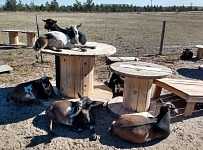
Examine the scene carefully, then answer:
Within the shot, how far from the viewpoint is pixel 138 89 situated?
13.1 feet

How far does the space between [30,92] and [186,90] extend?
2.85 m

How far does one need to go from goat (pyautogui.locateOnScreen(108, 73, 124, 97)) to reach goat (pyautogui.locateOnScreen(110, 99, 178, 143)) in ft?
5.21

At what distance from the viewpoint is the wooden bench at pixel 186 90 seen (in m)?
4.01

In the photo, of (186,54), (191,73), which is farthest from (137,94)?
(186,54)

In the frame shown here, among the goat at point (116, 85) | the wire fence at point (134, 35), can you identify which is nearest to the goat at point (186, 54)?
the wire fence at point (134, 35)

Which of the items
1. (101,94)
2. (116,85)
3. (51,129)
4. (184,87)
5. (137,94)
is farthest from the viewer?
(116,85)

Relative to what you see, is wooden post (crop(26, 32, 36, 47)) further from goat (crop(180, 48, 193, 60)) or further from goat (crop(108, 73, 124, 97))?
goat (crop(180, 48, 193, 60))

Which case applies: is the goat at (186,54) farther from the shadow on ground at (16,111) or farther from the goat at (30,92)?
the shadow on ground at (16,111)

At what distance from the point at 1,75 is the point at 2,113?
222 centimetres

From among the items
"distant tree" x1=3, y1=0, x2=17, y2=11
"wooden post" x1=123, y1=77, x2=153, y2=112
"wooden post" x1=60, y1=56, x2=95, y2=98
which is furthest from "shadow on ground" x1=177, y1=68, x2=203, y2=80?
"distant tree" x1=3, y1=0, x2=17, y2=11

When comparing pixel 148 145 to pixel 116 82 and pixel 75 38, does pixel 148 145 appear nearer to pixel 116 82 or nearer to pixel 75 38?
pixel 116 82

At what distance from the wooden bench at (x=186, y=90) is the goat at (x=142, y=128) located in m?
0.74

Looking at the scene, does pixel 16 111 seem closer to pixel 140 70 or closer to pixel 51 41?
pixel 51 41

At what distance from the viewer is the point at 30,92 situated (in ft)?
13.9
